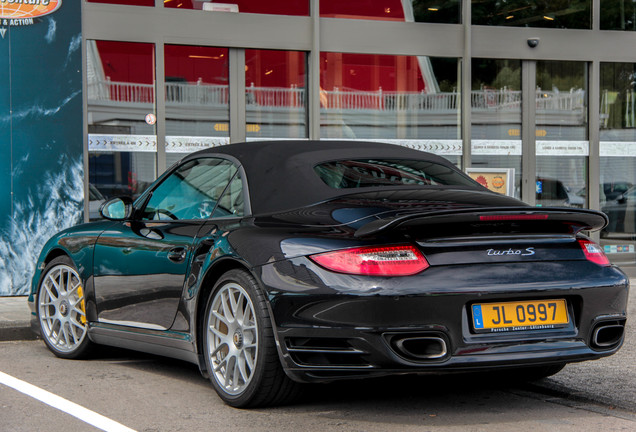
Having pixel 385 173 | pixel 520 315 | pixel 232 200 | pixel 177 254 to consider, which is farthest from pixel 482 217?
pixel 177 254

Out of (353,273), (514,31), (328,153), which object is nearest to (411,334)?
(353,273)

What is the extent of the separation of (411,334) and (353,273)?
382 millimetres

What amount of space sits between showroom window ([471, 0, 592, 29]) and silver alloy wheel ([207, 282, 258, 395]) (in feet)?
28.3

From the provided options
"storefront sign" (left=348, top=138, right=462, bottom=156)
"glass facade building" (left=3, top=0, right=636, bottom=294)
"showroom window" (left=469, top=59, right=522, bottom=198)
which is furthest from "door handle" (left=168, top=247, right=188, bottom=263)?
"showroom window" (left=469, top=59, right=522, bottom=198)

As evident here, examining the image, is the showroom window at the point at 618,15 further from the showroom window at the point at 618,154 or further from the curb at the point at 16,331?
the curb at the point at 16,331

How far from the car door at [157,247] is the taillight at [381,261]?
1257 mm

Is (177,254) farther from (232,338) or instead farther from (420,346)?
(420,346)

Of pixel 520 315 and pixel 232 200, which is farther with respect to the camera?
pixel 232 200

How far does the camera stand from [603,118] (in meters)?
13.5

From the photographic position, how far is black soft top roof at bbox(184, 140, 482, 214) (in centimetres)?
528

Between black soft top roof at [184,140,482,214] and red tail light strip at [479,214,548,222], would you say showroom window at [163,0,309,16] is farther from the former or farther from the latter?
red tail light strip at [479,214,548,222]

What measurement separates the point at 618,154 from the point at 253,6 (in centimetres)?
548

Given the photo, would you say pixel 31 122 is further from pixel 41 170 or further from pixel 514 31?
pixel 514 31

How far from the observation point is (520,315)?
15.2ft
